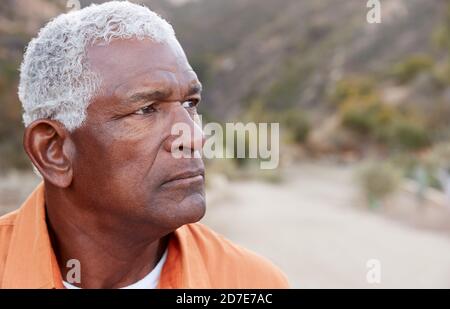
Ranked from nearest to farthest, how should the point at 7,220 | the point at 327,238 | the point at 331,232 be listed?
the point at 7,220, the point at 327,238, the point at 331,232

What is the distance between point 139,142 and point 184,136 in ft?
0.40

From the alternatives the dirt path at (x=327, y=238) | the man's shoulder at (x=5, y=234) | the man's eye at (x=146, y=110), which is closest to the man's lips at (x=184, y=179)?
the man's eye at (x=146, y=110)

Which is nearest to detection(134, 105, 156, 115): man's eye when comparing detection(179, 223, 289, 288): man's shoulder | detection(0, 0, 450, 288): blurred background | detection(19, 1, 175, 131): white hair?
detection(19, 1, 175, 131): white hair

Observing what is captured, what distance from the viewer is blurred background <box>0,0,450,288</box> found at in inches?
332

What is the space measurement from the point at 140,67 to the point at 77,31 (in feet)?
Result: 0.69

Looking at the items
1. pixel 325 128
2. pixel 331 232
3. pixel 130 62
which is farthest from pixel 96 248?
pixel 325 128

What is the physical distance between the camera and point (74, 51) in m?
1.72

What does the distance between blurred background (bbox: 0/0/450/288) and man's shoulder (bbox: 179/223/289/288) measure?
3.44m

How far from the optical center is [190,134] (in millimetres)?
1725

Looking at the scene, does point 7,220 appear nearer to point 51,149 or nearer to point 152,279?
point 51,149

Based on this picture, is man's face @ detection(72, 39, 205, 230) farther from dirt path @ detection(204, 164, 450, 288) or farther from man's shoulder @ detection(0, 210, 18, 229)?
dirt path @ detection(204, 164, 450, 288)

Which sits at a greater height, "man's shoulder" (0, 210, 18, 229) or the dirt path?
the dirt path

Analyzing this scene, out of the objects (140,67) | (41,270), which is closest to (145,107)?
(140,67)

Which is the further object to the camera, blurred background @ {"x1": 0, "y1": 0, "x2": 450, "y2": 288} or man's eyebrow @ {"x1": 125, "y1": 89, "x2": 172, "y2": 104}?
blurred background @ {"x1": 0, "y1": 0, "x2": 450, "y2": 288}
